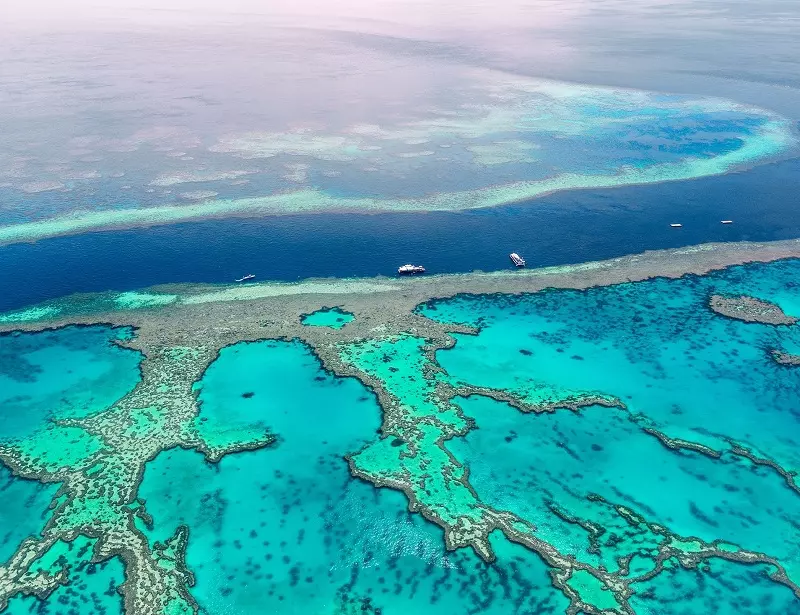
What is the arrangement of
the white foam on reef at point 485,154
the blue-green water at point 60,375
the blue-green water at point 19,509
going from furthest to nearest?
the white foam on reef at point 485,154
the blue-green water at point 60,375
the blue-green water at point 19,509

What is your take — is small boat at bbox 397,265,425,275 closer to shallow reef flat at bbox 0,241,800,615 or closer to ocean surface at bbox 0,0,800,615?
ocean surface at bbox 0,0,800,615

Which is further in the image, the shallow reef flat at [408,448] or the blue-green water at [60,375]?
the blue-green water at [60,375]

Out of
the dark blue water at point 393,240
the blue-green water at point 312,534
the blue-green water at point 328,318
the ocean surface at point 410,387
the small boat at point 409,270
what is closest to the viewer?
the blue-green water at point 312,534

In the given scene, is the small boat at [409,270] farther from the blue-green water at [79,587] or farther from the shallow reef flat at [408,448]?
the blue-green water at [79,587]

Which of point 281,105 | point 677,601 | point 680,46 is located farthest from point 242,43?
point 677,601

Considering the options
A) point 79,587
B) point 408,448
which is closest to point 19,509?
point 79,587

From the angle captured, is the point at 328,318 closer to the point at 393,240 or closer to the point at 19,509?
the point at 393,240

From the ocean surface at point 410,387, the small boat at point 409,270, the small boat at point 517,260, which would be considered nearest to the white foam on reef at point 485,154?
the ocean surface at point 410,387
